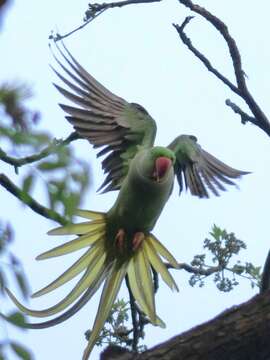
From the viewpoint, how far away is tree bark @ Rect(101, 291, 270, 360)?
7.63ft

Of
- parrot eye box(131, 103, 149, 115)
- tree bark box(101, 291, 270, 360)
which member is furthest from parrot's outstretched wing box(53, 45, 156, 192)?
tree bark box(101, 291, 270, 360)

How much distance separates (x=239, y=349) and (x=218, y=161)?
3.13m

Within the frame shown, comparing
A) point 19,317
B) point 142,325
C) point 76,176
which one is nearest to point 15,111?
point 76,176

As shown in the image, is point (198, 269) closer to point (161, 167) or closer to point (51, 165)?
point (161, 167)

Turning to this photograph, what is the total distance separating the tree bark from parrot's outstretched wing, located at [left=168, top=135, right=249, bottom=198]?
264cm

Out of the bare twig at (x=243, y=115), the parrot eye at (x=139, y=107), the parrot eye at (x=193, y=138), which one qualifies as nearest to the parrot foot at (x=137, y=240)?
the parrot eye at (x=193, y=138)

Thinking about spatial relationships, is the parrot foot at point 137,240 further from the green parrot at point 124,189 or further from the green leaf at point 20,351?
the green leaf at point 20,351

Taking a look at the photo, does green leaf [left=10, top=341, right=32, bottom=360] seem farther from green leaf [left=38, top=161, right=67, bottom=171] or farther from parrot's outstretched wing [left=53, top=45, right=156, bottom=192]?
parrot's outstretched wing [left=53, top=45, right=156, bottom=192]

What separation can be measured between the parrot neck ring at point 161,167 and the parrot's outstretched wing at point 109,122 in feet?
1.22

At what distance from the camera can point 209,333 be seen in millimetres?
2381

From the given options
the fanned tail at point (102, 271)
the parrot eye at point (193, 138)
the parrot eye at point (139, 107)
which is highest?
the parrot eye at point (139, 107)

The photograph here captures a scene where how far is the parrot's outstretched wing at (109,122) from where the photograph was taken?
198 inches

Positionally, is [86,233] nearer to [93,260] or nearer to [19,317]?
[93,260]

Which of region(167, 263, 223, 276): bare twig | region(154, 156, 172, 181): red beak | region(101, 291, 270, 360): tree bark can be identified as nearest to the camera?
region(101, 291, 270, 360): tree bark
